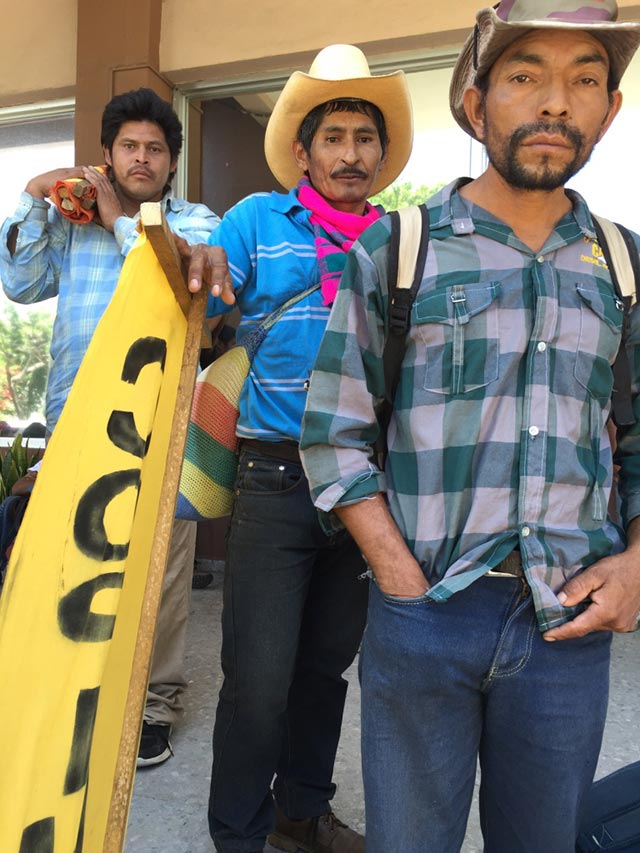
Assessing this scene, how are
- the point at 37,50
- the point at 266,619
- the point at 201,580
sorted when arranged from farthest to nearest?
the point at 37,50 < the point at 201,580 < the point at 266,619

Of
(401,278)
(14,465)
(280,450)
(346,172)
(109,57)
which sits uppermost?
(109,57)

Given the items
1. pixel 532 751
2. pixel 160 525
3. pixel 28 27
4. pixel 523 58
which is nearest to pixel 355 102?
pixel 523 58

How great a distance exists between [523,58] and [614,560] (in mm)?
885

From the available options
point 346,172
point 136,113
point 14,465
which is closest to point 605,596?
point 346,172

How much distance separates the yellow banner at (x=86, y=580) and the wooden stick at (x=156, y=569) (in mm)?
40

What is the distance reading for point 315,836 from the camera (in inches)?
90.3

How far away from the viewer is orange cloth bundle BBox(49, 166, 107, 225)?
2.61 meters

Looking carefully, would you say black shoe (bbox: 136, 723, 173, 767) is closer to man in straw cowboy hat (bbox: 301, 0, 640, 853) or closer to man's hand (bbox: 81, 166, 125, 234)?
man in straw cowboy hat (bbox: 301, 0, 640, 853)

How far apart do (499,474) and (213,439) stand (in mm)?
934

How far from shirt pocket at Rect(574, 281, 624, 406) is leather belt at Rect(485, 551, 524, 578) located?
324 millimetres

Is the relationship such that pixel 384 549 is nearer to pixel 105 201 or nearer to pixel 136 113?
pixel 105 201

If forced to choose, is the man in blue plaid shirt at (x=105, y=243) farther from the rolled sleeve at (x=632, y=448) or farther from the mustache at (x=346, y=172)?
the rolled sleeve at (x=632, y=448)

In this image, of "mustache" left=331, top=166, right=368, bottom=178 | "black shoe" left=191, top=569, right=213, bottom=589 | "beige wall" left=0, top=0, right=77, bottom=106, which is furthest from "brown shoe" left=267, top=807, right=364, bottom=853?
"beige wall" left=0, top=0, right=77, bottom=106

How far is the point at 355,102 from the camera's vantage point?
2.21 meters
